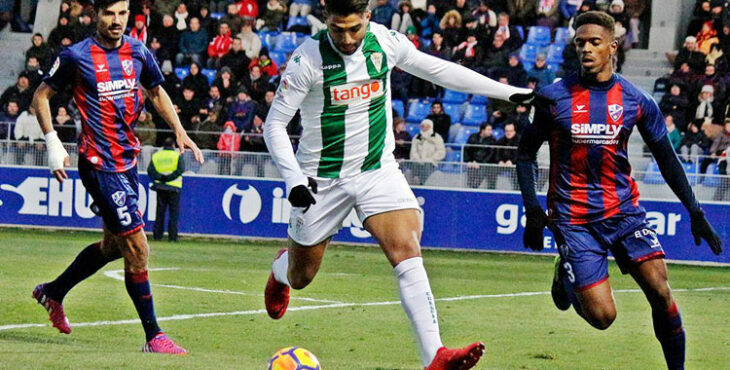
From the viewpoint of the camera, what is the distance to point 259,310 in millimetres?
11398

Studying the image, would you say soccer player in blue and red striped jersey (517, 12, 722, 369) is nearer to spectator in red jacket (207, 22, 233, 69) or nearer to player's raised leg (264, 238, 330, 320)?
player's raised leg (264, 238, 330, 320)

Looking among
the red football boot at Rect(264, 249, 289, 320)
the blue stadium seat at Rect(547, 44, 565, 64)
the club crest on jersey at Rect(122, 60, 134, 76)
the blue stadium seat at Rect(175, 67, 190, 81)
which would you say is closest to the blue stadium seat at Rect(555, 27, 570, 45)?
the blue stadium seat at Rect(547, 44, 565, 64)

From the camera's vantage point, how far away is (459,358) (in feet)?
21.7

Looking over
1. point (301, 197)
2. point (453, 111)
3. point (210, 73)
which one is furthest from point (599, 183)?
point (210, 73)

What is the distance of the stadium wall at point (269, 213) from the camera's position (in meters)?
19.5

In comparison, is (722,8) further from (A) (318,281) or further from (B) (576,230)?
(B) (576,230)

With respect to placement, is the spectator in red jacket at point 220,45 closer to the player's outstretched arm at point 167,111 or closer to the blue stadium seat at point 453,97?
the blue stadium seat at point 453,97

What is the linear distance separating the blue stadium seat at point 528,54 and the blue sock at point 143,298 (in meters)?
15.8

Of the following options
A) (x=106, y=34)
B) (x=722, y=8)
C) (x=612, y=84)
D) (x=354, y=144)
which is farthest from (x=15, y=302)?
(x=722, y=8)

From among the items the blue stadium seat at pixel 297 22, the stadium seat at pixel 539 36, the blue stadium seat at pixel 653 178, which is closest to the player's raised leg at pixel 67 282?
the blue stadium seat at pixel 653 178

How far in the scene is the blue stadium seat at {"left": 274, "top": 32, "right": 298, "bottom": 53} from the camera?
2578 cm

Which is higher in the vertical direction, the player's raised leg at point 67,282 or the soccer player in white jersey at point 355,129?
the soccer player in white jersey at point 355,129

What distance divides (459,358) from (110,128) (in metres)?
3.28

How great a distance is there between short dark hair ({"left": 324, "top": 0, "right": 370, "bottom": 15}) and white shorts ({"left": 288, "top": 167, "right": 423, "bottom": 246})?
37.9 inches
